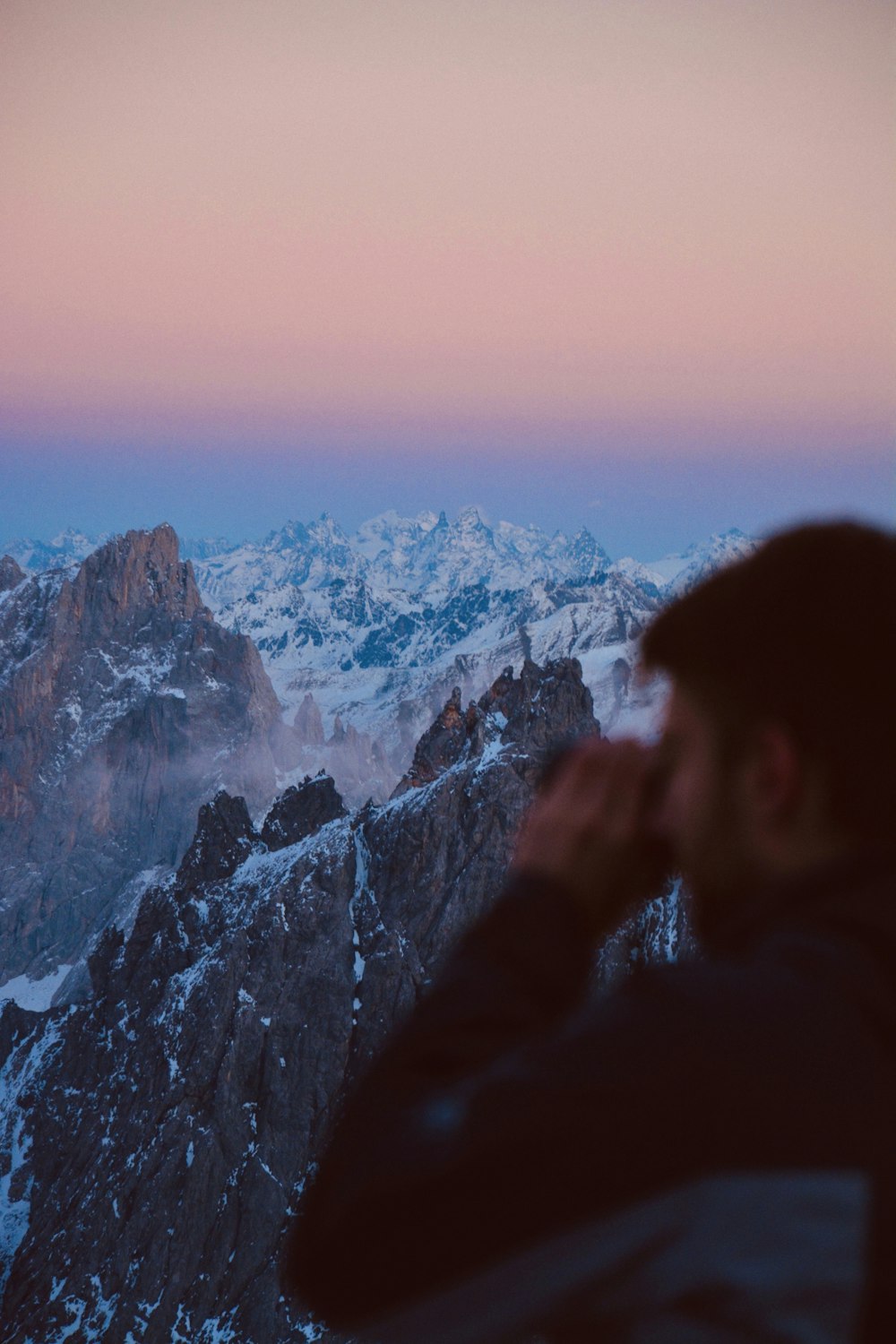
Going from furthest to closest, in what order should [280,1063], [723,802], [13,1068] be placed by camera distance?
[13,1068], [280,1063], [723,802]

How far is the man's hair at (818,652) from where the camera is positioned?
1.71m

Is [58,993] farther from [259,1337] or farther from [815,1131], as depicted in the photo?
[815,1131]

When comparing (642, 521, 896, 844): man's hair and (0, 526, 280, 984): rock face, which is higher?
(642, 521, 896, 844): man's hair

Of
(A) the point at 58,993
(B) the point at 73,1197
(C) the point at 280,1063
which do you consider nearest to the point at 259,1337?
(C) the point at 280,1063

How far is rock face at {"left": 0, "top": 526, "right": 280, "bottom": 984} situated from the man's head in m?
150

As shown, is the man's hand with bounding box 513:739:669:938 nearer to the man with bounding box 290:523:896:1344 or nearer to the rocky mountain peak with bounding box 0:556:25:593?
the man with bounding box 290:523:896:1344

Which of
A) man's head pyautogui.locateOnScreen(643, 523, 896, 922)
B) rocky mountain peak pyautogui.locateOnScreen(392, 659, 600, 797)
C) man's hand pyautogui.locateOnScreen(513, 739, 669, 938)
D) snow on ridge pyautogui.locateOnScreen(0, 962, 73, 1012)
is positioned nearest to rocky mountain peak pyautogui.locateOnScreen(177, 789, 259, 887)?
rocky mountain peak pyautogui.locateOnScreen(392, 659, 600, 797)

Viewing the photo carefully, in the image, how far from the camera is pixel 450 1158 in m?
1.50

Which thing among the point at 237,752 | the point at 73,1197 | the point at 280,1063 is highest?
the point at 280,1063

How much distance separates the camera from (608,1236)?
1.47 meters

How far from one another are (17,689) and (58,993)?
47330 mm

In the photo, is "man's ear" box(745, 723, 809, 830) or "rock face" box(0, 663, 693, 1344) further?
"rock face" box(0, 663, 693, 1344)

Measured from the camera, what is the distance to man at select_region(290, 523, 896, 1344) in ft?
4.80

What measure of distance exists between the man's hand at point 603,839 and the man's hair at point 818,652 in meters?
0.19
